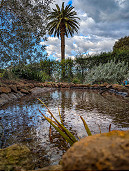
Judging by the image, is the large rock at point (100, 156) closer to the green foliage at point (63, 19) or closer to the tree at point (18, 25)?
the tree at point (18, 25)

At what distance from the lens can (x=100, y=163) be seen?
1.46 feet

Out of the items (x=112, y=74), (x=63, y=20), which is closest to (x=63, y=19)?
(x=63, y=20)

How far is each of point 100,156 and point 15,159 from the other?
79cm

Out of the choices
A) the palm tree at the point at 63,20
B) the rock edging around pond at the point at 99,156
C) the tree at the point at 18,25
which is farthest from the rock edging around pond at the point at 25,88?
the palm tree at the point at 63,20

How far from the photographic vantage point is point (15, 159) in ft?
3.14

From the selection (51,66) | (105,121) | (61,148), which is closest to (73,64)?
(51,66)

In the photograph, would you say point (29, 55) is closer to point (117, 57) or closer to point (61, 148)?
point (61, 148)

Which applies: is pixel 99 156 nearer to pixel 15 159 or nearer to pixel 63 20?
pixel 15 159

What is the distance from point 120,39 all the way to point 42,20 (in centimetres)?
2481

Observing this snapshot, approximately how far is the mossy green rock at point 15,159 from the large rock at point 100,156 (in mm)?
577

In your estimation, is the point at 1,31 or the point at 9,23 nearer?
the point at 1,31

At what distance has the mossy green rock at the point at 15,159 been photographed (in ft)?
2.83

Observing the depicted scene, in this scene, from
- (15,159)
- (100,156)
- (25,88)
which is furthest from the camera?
(25,88)

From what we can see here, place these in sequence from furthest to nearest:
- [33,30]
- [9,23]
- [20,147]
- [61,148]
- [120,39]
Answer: [120,39], [33,30], [9,23], [61,148], [20,147]
